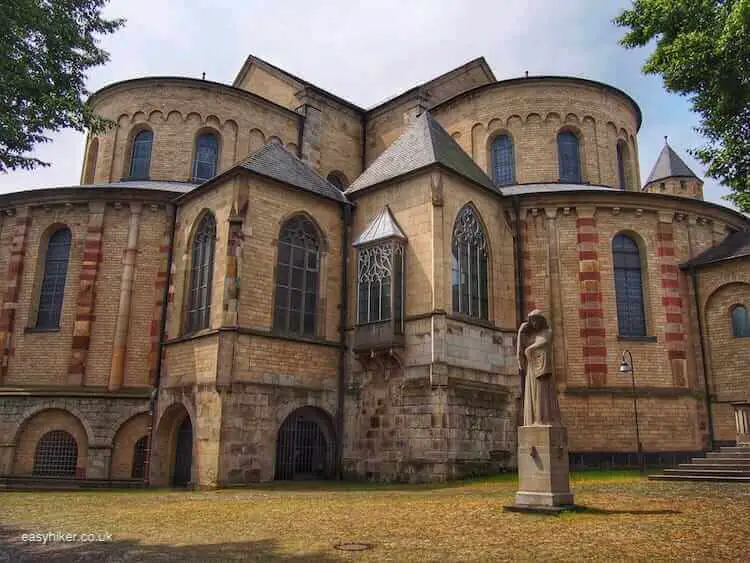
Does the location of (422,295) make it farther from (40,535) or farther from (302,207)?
(40,535)

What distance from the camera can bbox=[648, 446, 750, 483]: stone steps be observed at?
15062 mm

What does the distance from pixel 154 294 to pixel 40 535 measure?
13.7m

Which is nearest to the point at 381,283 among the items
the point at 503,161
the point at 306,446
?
the point at 306,446

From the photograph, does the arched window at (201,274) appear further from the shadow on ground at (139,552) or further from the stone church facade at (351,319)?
the shadow on ground at (139,552)

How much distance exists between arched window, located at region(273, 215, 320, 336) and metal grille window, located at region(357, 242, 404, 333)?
1.59m

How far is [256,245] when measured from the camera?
19.2 m

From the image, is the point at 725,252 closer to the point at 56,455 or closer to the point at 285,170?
the point at 285,170

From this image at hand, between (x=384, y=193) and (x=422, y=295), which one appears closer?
(x=422, y=295)

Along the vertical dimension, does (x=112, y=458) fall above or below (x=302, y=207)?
below

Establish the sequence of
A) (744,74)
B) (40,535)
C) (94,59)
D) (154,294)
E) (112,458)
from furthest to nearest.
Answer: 1. (154,294)
2. (112,458)
3. (94,59)
4. (744,74)
5. (40,535)

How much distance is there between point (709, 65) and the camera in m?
Answer: 12.7

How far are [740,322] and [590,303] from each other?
5.27 metres

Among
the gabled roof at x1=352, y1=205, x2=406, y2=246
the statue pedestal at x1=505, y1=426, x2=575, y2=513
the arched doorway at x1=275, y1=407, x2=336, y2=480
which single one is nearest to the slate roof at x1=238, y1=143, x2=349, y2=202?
the gabled roof at x1=352, y1=205, x2=406, y2=246

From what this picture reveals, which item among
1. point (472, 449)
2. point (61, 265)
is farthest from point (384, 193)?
point (61, 265)
